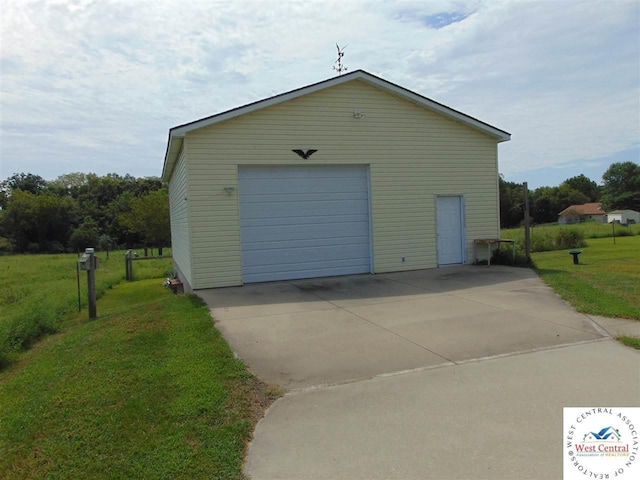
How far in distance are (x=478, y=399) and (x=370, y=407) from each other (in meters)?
0.96

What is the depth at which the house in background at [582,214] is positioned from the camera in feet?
263

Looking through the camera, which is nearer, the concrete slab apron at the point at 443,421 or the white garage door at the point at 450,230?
the concrete slab apron at the point at 443,421

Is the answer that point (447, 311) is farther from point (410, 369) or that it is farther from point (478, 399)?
point (478, 399)

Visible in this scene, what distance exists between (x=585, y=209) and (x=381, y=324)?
9143 cm

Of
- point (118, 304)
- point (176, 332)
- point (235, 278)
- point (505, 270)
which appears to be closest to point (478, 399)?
point (176, 332)

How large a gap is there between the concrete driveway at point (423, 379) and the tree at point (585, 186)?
106845 millimetres

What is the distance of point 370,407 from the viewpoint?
4.06 metres

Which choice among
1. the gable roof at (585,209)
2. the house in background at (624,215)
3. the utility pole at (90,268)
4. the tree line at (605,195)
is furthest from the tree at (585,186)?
the utility pole at (90,268)

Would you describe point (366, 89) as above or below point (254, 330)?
above

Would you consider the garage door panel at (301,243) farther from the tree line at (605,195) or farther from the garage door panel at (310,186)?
the tree line at (605,195)

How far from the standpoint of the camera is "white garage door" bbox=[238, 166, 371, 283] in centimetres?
1085

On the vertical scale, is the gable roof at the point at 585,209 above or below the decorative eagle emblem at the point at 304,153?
above

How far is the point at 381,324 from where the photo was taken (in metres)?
6.82

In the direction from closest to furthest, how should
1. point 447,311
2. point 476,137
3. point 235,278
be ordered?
1. point 447,311
2. point 235,278
3. point 476,137
